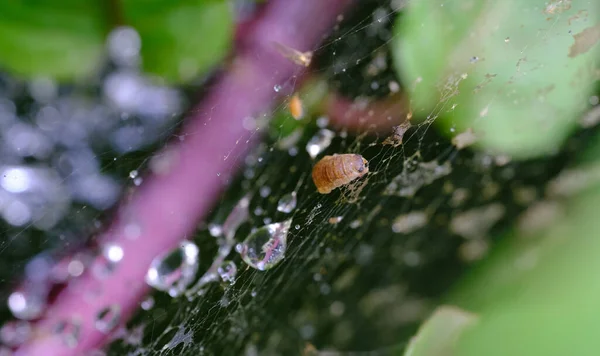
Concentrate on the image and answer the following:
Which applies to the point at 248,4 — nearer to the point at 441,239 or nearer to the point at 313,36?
the point at 313,36

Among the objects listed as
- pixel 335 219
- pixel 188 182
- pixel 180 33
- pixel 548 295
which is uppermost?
pixel 180 33

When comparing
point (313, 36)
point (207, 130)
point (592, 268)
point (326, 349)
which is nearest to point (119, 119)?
point (207, 130)

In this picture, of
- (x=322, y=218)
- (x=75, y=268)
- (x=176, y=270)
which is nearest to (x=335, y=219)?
(x=322, y=218)

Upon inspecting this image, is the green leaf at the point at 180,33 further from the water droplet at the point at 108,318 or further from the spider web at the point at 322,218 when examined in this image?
the water droplet at the point at 108,318

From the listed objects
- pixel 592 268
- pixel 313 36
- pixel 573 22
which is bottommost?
pixel 592 268

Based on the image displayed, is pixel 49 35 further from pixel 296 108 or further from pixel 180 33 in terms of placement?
pixel 296 108

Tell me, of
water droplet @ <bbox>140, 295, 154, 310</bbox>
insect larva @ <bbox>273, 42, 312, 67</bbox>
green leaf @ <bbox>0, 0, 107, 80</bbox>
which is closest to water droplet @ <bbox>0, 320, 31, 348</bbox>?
water droplet @ <bbox>140, 295, 154, 310</bbox>

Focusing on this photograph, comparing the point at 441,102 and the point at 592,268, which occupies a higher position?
the point at 441,102

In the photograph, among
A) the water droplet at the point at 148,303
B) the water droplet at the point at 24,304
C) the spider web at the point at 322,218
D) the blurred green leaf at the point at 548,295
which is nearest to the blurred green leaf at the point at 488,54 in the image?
the spider web at the point at 322,218
